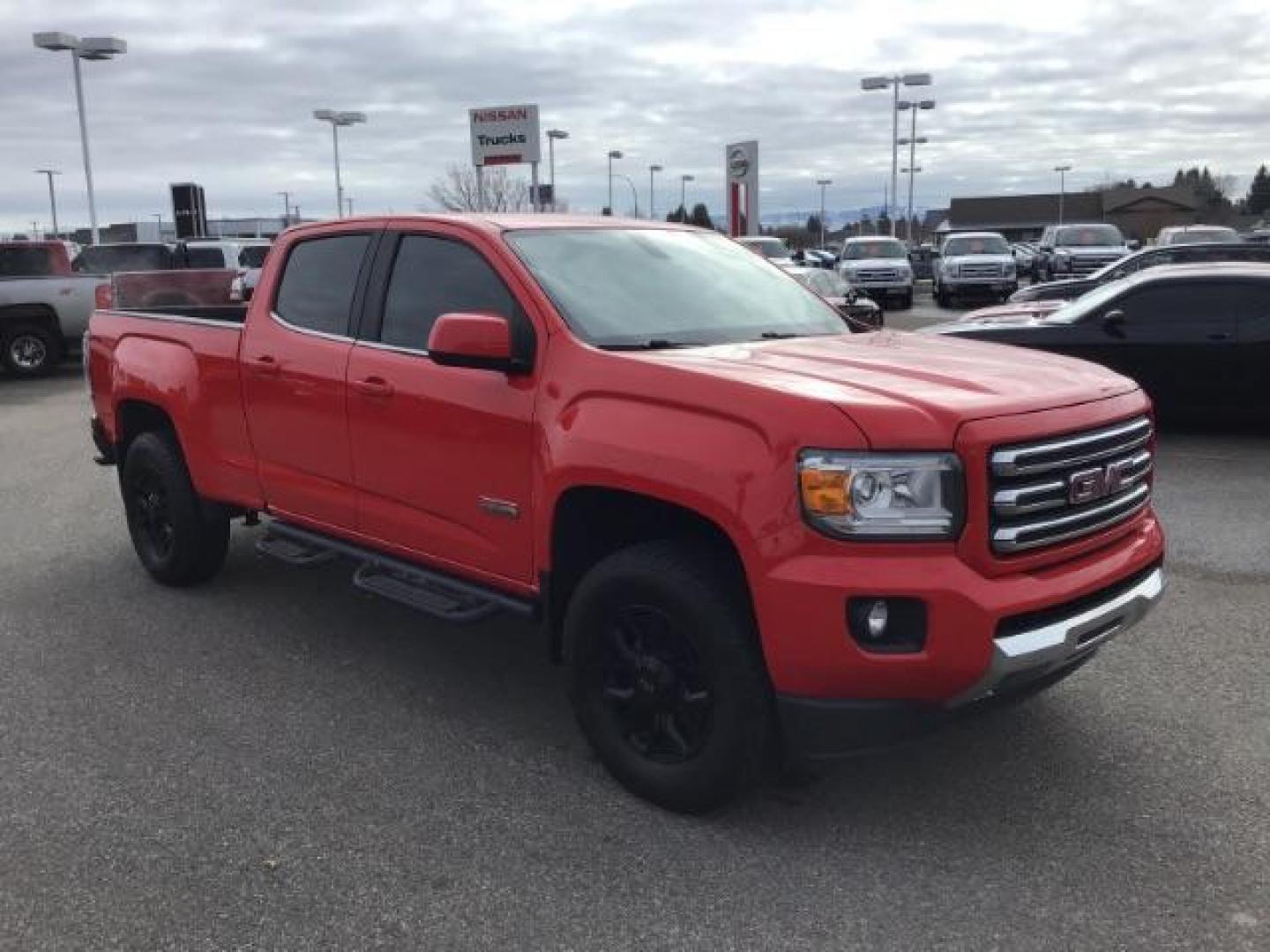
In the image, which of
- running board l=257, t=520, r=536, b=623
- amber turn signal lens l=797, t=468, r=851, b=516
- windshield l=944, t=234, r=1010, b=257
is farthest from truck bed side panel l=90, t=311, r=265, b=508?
windshield l=944, t=234, r=1010, b=257

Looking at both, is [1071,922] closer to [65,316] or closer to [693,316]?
[693,316]

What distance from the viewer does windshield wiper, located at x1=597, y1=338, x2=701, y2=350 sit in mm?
3973

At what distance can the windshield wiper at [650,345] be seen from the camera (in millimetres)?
3973

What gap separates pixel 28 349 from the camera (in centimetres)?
1738

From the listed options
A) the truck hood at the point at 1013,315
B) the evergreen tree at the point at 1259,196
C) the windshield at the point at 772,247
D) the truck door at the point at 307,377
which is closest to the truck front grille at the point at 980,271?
the windshield at the point at 772,247

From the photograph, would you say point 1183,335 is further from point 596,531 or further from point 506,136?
point 506,136

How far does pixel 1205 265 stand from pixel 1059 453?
27.6 ft

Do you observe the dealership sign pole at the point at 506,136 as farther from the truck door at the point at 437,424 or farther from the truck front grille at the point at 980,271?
the truck door at the point at 437,424

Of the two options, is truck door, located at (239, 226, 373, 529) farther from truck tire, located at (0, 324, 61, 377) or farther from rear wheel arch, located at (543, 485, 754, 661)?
truck tire, located at (0, 324, 61, 377)

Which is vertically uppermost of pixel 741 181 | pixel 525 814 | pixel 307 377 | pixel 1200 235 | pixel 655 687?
pixel 741 181

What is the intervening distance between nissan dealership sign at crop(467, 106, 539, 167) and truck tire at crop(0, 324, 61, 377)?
13363mm

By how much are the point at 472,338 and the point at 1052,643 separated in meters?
1.99

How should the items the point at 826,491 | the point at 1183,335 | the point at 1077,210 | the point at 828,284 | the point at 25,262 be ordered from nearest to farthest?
1. the point at 826,491
2. the point at 1183,335
3. the point at 25,262
4. the point at 828,284
5. the point at 1077,210

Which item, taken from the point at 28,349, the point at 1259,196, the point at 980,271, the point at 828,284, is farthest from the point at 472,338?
the point at 1259,196
